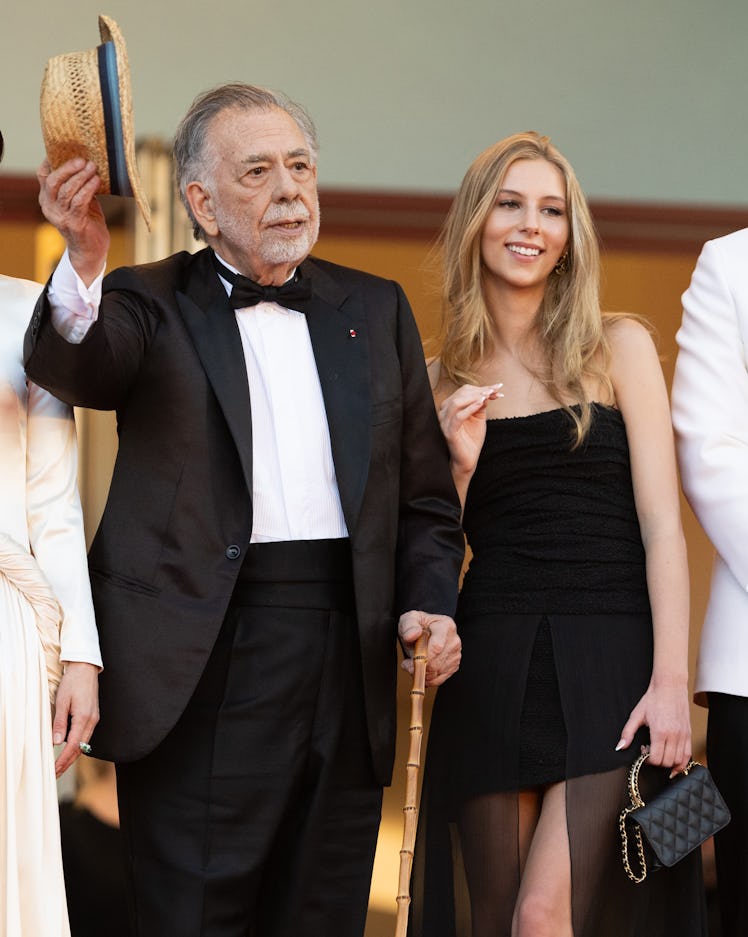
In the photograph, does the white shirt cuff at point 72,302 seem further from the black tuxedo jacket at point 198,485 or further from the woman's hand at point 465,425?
the woman's hand at point 465,425

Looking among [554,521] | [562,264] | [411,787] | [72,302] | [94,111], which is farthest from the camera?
[562,264]

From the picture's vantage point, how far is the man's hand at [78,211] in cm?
278

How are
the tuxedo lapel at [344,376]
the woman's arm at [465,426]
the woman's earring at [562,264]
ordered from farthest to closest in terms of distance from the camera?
1. the woman's earring at [562,264]
2. the woman's arm at [465,426]
3. the tuxedo lapel at [344,376]

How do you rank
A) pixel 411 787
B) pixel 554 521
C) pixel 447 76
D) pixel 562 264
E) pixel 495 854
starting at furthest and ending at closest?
pixel 447 76, pixel 562 264, pixel 554 521, pixel 495 854, pixel 411 787

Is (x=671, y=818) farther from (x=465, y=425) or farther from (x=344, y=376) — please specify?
(x=344, y=376)

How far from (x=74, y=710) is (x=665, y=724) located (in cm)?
116

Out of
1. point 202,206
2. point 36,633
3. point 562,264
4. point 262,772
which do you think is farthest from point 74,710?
point 562,264

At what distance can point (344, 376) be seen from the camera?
3.21 m

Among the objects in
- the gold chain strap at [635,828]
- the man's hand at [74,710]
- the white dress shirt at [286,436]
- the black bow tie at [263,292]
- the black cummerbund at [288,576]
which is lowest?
the gold chain strap at [635,828]

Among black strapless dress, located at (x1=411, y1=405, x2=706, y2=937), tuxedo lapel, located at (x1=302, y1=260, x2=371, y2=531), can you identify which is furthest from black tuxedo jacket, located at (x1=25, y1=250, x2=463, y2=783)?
black strapless dress, located at (x1=411, y1=405, x2=706, y2=937)

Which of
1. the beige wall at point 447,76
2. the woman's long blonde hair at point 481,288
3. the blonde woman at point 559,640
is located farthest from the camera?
the beige wall at point 447,76

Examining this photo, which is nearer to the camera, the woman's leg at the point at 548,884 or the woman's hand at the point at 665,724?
the woman's leg at the point at 548,884

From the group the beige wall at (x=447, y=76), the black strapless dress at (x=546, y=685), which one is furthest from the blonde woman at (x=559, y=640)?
the beige wall at (x=447, y=76)

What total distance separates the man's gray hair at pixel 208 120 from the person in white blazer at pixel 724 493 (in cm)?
89
